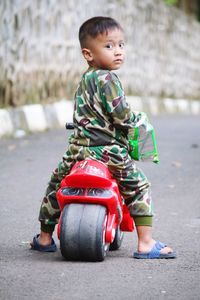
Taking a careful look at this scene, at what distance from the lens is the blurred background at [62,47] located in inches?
412

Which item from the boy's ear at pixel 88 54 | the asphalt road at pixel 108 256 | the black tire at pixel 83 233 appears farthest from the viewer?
the boy's ear at pixel 88 54

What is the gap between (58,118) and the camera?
1155 centimetres

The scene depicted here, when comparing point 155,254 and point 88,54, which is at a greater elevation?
point 88,54

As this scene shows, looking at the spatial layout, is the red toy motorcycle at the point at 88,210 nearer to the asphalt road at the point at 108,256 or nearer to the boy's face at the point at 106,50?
the asphalt road at the point at 108,256

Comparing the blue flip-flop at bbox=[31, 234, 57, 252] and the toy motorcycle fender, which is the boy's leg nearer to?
the toy motorcycle fender

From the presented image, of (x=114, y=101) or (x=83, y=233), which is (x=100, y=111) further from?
(x=83, y=233)

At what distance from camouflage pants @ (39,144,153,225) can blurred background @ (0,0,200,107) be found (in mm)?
5562

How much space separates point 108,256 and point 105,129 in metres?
0.68

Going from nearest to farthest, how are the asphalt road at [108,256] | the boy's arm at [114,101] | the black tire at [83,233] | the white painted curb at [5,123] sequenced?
the asphalt road at [108,256] < the black tire at [83,233] < the boy's arm at [114,101] < the white painted curb at [5,123]

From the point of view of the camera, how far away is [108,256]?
4746mm

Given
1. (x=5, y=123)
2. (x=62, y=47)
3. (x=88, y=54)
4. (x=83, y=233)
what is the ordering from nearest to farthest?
(x=83, y=233) → (x=88, y=54) → (x=5, y=123) → (x=62, y=47)

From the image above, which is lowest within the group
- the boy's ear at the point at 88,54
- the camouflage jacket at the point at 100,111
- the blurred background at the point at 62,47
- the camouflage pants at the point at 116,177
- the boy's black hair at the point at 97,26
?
the blurred background at the point at 62,47

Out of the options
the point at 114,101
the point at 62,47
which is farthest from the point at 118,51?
the point at 62,47

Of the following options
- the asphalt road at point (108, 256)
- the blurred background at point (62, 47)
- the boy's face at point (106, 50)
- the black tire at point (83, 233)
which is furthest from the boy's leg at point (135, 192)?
the blurred background at point (62, 47)
